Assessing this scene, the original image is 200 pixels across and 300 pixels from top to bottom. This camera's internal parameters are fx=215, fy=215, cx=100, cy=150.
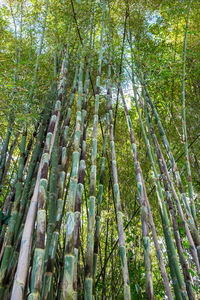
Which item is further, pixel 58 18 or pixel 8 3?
pixel 8 3

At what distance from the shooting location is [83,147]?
87.4 inches

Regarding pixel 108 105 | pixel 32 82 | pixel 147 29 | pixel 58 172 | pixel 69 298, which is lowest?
pixel 69 298

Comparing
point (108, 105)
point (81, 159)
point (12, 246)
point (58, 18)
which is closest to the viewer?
point (12, 246)

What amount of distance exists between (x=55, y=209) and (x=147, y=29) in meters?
3.48

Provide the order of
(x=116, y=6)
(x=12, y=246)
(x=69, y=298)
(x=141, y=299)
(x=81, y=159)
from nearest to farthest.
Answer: (x=69, y=298), (x=12, y=246), (x=81, y=159), (x=141, y=299), (x=116, y=6)

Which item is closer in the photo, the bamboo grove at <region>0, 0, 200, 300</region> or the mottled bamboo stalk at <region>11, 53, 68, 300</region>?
the mottled bamboo stalk at <region>11, 53, 68, 300</region>

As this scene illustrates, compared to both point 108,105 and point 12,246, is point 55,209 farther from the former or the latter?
point 108,105

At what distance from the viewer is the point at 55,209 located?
6.37ft

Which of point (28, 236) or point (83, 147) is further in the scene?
point (83, 147)

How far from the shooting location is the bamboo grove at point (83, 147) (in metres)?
1.62

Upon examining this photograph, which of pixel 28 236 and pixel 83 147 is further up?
pixel 83 147

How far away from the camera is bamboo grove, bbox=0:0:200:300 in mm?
Result: 1616

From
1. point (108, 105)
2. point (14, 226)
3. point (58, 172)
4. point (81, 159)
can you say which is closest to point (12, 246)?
point (14, 226)

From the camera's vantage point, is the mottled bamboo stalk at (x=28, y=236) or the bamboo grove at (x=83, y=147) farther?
the bamboo grove at (x=83, y=147)
